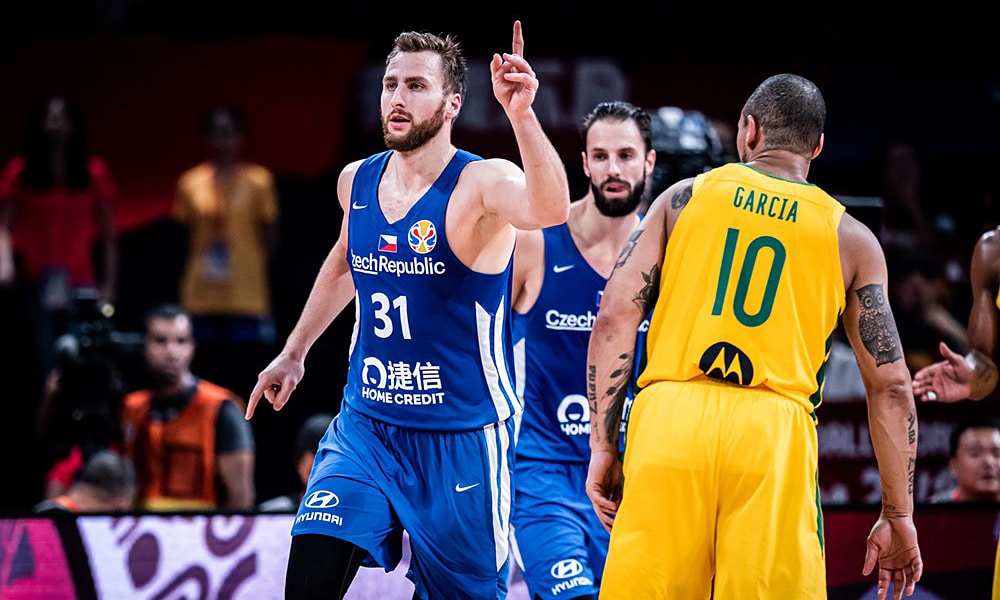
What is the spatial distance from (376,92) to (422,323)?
5973 millimetres

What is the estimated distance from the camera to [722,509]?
3.99 metres

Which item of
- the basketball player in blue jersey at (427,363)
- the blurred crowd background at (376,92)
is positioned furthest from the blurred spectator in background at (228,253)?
the basketball player in blue jersey at (427,363)

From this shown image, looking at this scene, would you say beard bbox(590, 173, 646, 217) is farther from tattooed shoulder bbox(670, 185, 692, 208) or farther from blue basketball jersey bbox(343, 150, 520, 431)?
tattooed shoulder bbox(670, 185, 692, 208)

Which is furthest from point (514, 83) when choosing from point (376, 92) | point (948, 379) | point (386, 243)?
point (376, 92)

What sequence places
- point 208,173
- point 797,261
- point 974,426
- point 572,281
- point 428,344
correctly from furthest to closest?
point 208,173
point 974,426
point 572,281
point 428,344
point 797,261

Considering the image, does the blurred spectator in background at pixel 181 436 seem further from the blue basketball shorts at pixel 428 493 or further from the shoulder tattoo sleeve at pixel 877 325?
the shoulder tattoo sleeve at pixel 877 325

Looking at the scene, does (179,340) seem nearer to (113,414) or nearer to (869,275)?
(113,414)

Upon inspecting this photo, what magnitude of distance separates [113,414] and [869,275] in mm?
5222

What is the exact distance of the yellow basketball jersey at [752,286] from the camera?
161 inches

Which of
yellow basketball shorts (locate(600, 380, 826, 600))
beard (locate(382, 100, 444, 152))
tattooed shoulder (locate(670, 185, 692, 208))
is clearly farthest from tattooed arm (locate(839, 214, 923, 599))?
beard (locate(382, 100, 444, 152))

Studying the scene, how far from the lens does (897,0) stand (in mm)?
10648

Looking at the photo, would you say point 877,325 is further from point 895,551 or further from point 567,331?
point 567,331

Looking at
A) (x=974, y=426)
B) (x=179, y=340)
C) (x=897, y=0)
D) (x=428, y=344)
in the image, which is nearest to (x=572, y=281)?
(x=428, y=344)

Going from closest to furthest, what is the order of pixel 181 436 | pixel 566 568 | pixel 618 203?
pixel 566 568 → pixel 618 203 → pixel 181 436
